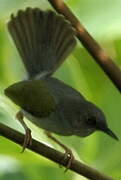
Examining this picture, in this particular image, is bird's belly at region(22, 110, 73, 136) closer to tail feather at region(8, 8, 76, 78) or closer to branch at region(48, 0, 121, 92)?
tail feather at region(8, 8, 76, 78)

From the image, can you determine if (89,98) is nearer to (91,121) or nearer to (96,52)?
(96,52)

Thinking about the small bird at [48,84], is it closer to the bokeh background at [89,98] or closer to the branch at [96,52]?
the bokeh background at [89,98]

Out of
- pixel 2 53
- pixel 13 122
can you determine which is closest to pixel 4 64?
pixel 2 53

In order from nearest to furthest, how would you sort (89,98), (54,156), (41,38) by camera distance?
1. (54,156)
2. (89,98)
3. (41,38)

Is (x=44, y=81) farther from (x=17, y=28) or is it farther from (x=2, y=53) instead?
(x=2, y=53)

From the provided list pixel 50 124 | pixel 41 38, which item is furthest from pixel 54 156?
pixel 41 38

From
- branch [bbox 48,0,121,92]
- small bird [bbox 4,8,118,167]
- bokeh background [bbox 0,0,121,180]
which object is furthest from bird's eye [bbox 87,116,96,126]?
branch [bbox 48,0,121,92]
